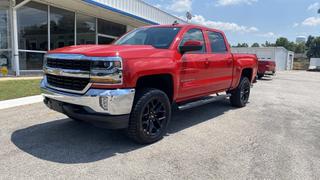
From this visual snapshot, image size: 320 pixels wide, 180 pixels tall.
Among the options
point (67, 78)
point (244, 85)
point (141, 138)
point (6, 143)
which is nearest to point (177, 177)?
point (141, 138)

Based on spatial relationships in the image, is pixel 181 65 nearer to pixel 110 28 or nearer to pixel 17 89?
pixel 17 89

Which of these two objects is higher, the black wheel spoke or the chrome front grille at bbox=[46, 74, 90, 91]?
the chrome front grille at bbox=[46, 74, 90, 91]

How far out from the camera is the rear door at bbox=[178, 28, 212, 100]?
5.47 metres

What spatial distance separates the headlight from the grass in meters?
5.03

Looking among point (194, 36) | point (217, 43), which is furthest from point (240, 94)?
point (194, 36)

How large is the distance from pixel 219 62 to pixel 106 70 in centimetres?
332

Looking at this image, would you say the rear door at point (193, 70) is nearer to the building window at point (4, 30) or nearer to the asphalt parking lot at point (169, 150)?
the asphalt parking lot at point (169, 150)

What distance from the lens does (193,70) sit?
5.70 m

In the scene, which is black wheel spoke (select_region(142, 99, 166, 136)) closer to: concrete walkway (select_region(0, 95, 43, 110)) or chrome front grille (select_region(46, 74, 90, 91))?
chrome front grille (select_region(46, 74, 90, 91))

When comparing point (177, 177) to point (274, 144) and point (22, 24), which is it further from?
point (22, 24)

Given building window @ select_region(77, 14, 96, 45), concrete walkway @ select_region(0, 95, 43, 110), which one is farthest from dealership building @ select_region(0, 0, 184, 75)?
concrete walkway @ select_region(0, 95, 43, 110)

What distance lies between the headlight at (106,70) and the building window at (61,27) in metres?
11.4

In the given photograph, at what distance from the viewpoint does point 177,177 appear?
363 cm

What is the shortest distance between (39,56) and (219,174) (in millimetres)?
12462
